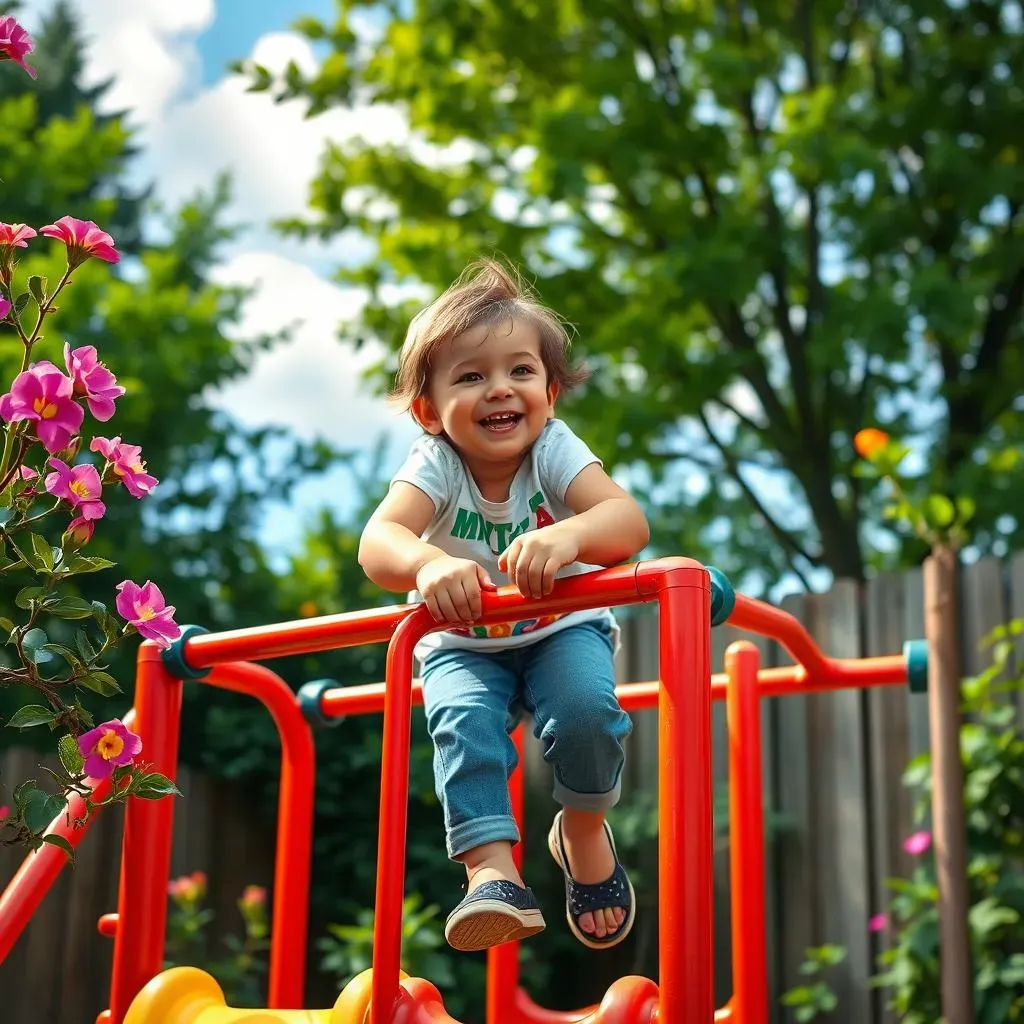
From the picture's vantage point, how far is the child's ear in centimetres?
200

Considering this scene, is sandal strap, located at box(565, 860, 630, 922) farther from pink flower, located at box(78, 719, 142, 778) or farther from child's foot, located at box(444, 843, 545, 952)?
pink flower, located at box(78, 719, 142, 778)

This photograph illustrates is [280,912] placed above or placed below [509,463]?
below

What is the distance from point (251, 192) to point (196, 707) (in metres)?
5.67

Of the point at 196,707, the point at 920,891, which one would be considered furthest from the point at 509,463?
the point at 196,707

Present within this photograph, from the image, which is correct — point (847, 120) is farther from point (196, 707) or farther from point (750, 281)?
point (196, 707)

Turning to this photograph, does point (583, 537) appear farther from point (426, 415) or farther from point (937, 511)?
A: point (937, 511)

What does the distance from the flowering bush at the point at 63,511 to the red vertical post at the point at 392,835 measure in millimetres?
261

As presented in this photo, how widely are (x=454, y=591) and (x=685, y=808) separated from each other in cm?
38

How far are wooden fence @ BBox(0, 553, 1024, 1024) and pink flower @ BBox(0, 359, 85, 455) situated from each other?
9.88 ft

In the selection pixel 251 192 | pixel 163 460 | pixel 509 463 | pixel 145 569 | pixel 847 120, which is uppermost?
pixel 251 192

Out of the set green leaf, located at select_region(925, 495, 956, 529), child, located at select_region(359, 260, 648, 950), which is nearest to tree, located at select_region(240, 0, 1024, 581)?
green leaf, located at select_region(925, 495, 956, 529)

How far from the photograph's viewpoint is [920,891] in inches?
152

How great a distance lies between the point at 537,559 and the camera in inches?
62.9

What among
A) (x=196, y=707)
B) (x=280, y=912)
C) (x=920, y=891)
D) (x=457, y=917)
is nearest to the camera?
(x=457, y=917)
